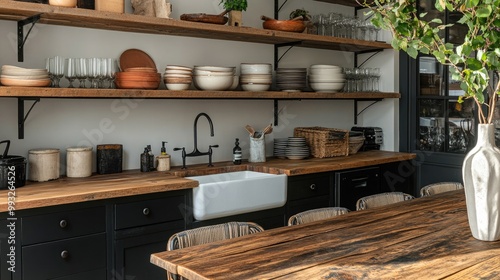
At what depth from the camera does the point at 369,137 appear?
4.38 metres

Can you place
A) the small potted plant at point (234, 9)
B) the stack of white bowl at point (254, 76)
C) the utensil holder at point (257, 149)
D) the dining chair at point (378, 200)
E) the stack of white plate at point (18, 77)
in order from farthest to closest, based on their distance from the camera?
the utensil holder at point (257, 149)
the stack of white bowl at point (254, 76)
the small potted plant at point (234, 9)
the stack of white plate at point (18, 77)
the dining chair at point (378, 200)

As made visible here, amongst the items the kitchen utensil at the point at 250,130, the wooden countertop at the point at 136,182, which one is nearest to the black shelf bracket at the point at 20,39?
the wooden countertop at the point at 136,182

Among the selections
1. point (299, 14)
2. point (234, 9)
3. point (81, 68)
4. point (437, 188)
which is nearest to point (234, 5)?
point (234, 9)

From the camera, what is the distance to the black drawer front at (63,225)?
7.27ft

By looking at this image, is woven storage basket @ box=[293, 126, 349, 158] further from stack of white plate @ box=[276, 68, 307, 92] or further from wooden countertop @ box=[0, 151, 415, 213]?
stack of white plate @ box=[276, 68, 307, 92]

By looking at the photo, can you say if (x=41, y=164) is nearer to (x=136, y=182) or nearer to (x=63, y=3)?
(x=136, y=182)

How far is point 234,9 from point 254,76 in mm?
452

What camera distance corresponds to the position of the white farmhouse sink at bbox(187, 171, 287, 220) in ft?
8.94

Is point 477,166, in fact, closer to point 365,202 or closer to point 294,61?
point 365,202

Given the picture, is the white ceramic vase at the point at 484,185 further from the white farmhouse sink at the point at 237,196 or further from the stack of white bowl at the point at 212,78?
the stack of white bowl at the point at 212,78

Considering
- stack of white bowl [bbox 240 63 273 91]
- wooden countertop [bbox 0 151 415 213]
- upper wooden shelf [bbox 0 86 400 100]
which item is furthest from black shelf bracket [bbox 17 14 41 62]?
stack of white bowl [bbox 240 63 273 91]

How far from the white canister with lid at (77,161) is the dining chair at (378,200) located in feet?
4.95

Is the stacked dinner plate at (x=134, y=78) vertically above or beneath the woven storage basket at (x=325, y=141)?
above

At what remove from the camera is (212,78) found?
3.15m
